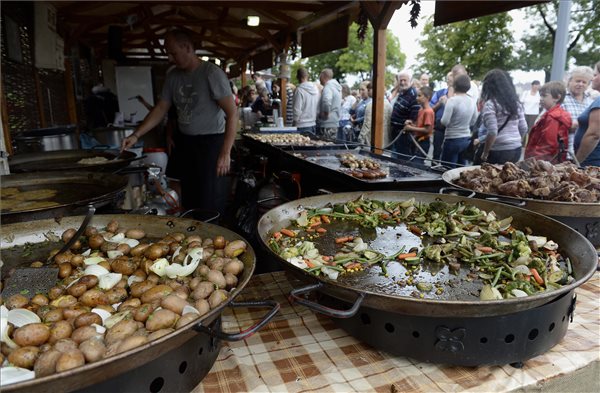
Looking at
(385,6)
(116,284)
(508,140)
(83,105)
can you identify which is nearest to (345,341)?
(116,284)

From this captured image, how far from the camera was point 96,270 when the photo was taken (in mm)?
1694

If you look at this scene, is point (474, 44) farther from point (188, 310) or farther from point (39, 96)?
point (188, 310)

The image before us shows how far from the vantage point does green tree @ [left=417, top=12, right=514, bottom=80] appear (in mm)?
18625

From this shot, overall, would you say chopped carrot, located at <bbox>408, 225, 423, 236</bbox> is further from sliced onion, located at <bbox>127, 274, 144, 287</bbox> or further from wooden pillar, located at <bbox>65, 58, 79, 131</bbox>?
wooden pillar, located at <bbox>65, 58, 79, 131</bbox>

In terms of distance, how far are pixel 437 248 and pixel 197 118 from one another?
3.43 meters

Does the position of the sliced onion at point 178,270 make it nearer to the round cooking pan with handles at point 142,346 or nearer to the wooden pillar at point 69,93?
the round cooking pan with handles at point 142,346

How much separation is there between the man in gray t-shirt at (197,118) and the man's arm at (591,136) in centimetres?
419

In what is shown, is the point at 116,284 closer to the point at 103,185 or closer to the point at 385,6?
the point at 103,185

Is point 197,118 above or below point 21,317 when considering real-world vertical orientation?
above

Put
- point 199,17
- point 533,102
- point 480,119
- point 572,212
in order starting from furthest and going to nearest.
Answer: point 533,102, point 199,17, point 480,119, point 572,212

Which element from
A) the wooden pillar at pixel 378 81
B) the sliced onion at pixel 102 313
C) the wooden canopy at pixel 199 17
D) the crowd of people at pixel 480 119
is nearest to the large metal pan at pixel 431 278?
the sliced onion at pixel 102 313

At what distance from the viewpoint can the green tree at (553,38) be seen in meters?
17.0

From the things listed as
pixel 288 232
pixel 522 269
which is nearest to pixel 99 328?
pixel 288 232

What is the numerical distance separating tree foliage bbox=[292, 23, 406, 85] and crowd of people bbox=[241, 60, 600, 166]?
1854 centimetres
